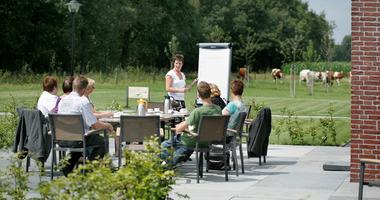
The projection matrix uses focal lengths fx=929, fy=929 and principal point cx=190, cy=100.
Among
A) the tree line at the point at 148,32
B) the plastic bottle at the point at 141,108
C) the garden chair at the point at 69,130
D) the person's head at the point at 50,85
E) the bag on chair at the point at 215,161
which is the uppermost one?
the tree line at the point at 148,32

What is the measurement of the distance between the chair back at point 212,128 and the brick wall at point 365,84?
5.24ft

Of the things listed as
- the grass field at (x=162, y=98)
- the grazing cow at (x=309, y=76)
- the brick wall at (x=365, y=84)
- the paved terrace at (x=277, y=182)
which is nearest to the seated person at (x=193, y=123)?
the paved terrace at (x=277, y=182)

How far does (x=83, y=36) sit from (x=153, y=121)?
50731mm

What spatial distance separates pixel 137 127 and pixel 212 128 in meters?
0.92

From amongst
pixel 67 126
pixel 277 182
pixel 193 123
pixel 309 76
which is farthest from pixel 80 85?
pixel 309 76

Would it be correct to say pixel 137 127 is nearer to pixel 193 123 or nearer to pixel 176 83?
pixel 193 123

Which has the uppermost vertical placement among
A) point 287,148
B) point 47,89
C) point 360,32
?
point 360,32

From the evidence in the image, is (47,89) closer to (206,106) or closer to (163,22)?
(206,106)

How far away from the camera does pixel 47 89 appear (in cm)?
1227

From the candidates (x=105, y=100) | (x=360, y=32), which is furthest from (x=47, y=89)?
(x=105, y=100)

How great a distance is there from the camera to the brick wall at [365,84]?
1125 cm

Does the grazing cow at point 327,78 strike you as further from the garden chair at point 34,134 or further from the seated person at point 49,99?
the garden chair at point 34,134

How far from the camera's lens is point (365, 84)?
11.3m

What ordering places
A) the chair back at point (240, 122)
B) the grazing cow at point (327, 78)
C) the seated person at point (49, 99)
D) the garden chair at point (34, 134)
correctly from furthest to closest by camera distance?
the grazing cow at point (327, 78)
the chair back at point (240, 122)
the seated person at point (49, 99)
the garden chair at point (34, 134)
